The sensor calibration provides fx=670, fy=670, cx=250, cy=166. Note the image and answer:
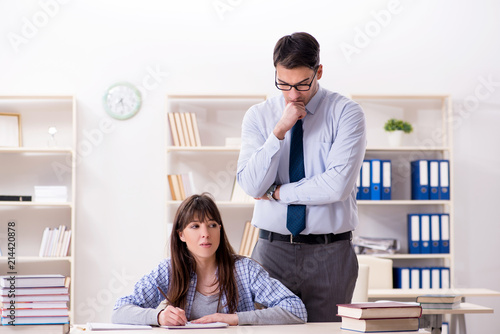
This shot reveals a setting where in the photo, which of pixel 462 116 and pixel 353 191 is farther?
pixel 462 116

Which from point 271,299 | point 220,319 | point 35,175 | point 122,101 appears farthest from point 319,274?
point 35,175

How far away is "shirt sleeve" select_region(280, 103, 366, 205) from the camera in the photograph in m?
2.22

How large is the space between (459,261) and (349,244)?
3.24m

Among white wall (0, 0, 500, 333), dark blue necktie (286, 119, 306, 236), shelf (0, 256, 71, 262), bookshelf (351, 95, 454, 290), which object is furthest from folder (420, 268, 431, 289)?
dark blue necktie (286, 119, 306, 236)

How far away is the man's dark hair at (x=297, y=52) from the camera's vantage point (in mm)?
2164

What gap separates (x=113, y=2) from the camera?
5164 millimetres

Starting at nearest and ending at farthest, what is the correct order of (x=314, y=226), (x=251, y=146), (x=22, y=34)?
(x=314, y=226) → (x=251, y=146) → (x=22, y=34)

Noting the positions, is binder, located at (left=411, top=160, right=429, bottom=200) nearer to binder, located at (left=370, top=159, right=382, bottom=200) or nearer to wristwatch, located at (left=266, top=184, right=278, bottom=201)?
binder, located at (left=370, top=159, right=382, bottom=200)

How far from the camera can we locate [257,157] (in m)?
2.26

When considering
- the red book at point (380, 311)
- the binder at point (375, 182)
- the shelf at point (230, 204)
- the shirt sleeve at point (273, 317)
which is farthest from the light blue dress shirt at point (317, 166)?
the binder at point (375, 182)

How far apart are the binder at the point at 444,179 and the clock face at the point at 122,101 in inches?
91.3

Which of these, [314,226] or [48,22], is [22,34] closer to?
[48,22]

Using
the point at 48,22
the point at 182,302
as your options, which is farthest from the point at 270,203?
the point at 48,22

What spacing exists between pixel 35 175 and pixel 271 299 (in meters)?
3.26
